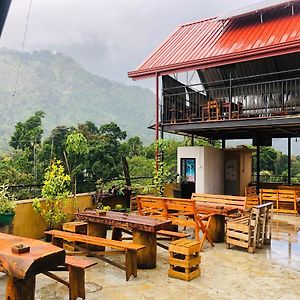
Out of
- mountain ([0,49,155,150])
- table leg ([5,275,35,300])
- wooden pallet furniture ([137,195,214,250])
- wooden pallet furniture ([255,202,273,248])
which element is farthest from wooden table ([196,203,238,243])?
mountain ([0,49,155,150])

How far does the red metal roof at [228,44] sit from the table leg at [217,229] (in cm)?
529

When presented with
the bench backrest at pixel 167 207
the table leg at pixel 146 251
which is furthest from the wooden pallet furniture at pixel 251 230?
the table leg at pixel 146 251

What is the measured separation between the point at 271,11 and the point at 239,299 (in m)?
11.5

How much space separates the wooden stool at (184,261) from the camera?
4.73 meters

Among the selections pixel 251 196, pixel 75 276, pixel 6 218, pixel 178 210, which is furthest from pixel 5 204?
pixel 251 196

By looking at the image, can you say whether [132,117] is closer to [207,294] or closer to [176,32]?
[176,32]

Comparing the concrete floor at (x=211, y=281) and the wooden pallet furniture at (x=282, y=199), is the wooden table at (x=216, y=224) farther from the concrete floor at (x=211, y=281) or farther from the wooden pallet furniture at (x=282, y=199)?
the wooden pallet furniture at (x=282, y=199)

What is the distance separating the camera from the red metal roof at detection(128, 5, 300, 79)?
32.7 ft

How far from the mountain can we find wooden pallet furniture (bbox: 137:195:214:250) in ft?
161

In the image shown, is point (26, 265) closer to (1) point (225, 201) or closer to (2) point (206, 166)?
(1) point (225, 201)

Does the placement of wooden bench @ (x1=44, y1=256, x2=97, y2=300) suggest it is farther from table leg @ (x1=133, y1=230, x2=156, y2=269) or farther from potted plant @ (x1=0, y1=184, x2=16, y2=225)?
potted plant @ (x1=0, y1=184, x2=16, y2=225)

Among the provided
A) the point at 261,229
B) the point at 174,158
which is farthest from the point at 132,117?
the point at 261,229

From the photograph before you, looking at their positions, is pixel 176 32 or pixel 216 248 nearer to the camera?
pixel 216 248

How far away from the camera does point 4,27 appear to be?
1.54 m
